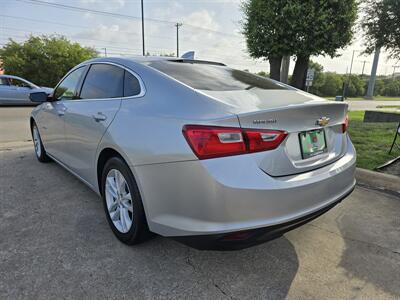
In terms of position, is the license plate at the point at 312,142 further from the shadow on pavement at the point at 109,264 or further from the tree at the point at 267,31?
the tree at the point at 267,31

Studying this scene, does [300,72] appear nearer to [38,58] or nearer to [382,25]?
[382,25]

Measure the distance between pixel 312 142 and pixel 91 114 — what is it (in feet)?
6.48

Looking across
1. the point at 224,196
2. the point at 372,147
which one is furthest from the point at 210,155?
the point at 372,147

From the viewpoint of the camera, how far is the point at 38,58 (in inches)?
1032

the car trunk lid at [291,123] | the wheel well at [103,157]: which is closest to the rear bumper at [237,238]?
the car trunk lid at [291,123]

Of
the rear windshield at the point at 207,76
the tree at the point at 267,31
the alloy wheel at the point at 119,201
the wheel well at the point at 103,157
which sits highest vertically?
the tree at the point at 267,31

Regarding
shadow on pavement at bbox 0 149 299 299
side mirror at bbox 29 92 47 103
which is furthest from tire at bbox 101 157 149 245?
side mirror at bbox 29 92 47 103

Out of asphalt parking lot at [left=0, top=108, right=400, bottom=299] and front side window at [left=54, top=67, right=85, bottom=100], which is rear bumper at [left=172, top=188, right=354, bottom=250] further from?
front side window at [left=54, top=67, right=85, bottom=100]

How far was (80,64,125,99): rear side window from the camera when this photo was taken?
2.66m

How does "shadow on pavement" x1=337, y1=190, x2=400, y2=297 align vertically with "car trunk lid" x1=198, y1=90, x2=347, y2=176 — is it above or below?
below

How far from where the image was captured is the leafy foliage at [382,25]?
877 cm

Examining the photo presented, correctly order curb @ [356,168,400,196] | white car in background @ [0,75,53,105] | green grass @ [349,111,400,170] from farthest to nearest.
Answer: white car in background @ [0,75,53,105] < green grass @ [349,111,400,170] < curb @ [356,168,400,196]

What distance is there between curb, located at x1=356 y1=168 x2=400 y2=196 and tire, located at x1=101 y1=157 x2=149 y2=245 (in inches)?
123

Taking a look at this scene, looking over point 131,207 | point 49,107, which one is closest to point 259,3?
point 49,107
